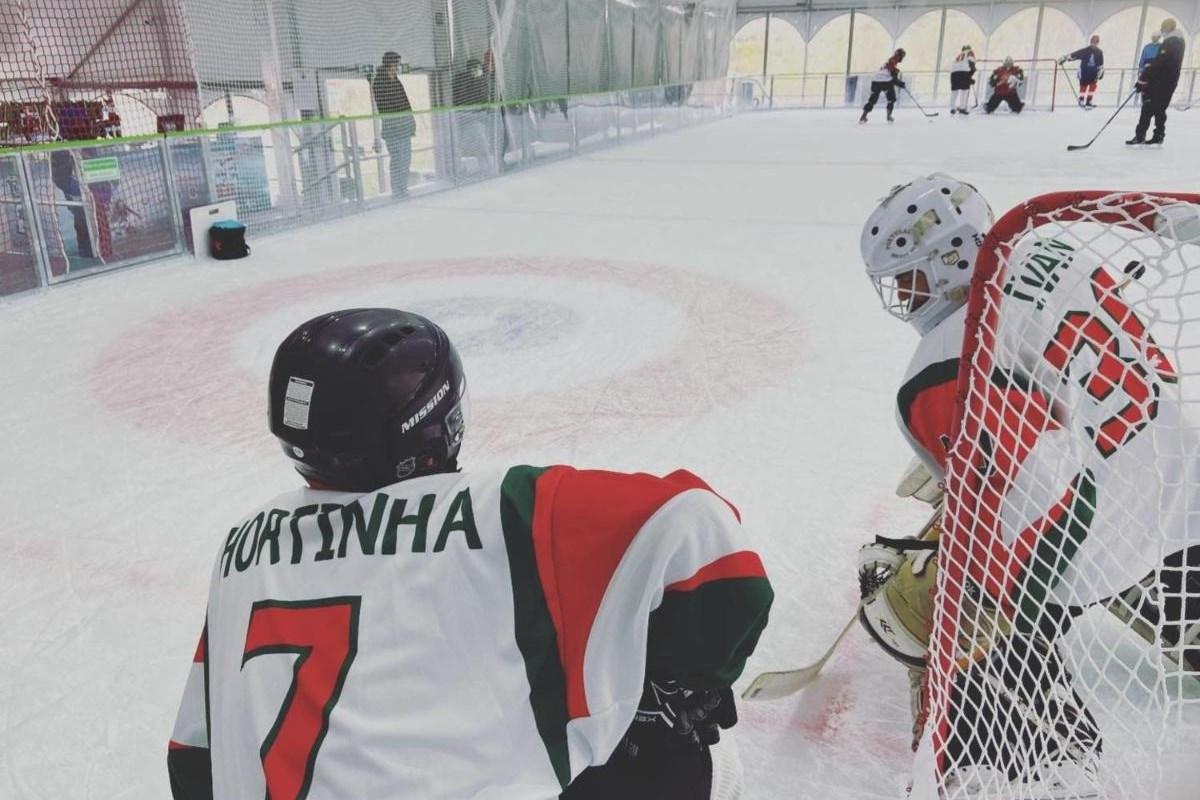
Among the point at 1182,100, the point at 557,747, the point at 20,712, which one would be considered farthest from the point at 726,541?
the point at 1182,100

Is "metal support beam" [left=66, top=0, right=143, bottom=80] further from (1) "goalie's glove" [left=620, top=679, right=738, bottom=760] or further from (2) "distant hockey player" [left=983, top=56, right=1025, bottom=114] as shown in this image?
(2) "distant hockey player" [left=983, top=56, right=1025, bottom=114]

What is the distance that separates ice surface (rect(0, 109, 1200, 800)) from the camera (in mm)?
1578

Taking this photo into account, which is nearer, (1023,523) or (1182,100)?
(1023,523)

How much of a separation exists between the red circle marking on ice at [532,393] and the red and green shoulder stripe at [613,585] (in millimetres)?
1866

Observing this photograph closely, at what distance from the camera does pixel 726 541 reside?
31.1 inches

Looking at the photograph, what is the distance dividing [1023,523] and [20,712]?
67.4 inches

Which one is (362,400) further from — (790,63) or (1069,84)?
(790,63)

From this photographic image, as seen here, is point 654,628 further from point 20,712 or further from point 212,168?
point 212,168

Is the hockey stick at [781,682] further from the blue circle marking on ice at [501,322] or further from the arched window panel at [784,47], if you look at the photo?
the arched window panel at [784,47]

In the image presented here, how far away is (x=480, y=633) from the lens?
0.81 metres

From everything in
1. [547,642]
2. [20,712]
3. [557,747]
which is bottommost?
[20,712]

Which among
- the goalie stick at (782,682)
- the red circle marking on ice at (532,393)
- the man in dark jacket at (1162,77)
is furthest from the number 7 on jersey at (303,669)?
the man in dark jacket at (1162,77)

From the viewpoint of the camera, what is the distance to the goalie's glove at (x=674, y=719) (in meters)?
0.93

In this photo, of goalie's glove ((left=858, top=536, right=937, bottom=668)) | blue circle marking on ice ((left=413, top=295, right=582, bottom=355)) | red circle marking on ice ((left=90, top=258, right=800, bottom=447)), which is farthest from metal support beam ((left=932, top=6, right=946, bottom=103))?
goalie's glove ((left=858, top=536, right=937, bottom=668))
